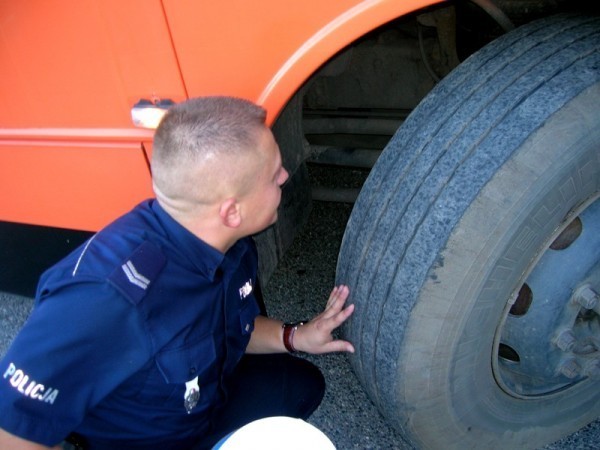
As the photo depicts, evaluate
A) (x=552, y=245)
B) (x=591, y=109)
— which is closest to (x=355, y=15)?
(x=591, y=109)

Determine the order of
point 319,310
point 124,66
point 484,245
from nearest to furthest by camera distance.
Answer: point 484,245 < point 124,66 < point 319,310

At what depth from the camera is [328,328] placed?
4.63 feet

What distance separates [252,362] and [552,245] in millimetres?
848

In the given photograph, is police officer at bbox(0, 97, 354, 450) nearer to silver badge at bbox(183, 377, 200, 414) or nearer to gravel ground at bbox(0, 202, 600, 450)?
silver badge at bbox(183, 377, 200, 414)

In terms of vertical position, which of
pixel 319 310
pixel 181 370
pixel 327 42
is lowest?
pixel 319 310

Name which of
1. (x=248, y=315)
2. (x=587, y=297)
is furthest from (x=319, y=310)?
(x=587, y=297)

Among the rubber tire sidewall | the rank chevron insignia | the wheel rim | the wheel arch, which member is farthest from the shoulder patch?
the wheel rim

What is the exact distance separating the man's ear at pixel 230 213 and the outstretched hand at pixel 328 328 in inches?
12.3

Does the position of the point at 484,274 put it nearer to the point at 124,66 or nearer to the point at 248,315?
the point at 248,315

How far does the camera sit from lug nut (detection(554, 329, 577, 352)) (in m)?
1.32

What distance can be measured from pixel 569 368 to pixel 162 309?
0.90 m

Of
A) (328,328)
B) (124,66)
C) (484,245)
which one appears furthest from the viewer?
(328,328)

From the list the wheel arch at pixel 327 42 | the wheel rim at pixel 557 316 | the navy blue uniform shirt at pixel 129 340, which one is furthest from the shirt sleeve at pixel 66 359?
the wheel rim at pixel 557 316

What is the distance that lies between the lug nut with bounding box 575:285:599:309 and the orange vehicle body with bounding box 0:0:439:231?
68cm
